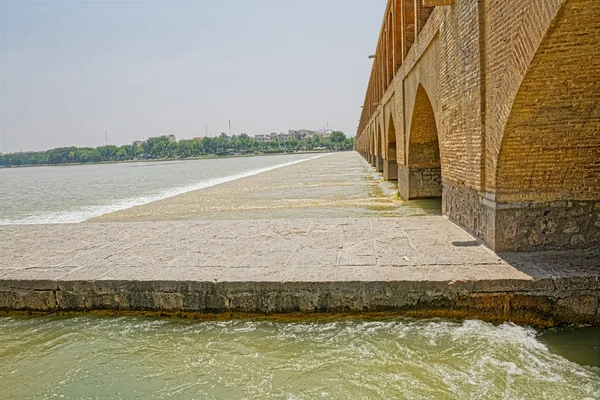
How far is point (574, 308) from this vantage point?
4.44 m

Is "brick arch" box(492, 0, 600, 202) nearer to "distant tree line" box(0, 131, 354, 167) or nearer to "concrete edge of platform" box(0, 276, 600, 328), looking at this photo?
"concrete edge of platform" box(0, 276, 600, 328)

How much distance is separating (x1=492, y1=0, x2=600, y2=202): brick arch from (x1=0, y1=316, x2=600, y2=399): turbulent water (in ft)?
6.20

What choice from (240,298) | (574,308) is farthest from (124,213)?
(574,308)

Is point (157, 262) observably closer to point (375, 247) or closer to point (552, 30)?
point (375, 247)

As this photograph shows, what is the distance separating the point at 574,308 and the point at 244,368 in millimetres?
3106

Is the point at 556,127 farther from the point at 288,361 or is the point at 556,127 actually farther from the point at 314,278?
the point at 288,361

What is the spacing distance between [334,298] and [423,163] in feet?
27.9

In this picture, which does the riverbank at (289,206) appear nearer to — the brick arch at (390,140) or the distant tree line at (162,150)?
the brick arch at (390,140)

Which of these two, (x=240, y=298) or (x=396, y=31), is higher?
(x=396, y=31)

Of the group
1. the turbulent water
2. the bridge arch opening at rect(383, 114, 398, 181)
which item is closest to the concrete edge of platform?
the turbulent water

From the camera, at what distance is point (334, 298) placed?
468cm

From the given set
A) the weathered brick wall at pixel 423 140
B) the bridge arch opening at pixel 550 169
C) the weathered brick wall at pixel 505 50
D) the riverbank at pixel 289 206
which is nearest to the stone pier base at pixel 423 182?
the weathered brick wall at pixel 423 140

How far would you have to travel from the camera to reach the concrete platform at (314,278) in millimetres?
4484

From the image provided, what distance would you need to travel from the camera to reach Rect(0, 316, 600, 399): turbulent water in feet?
11.4
